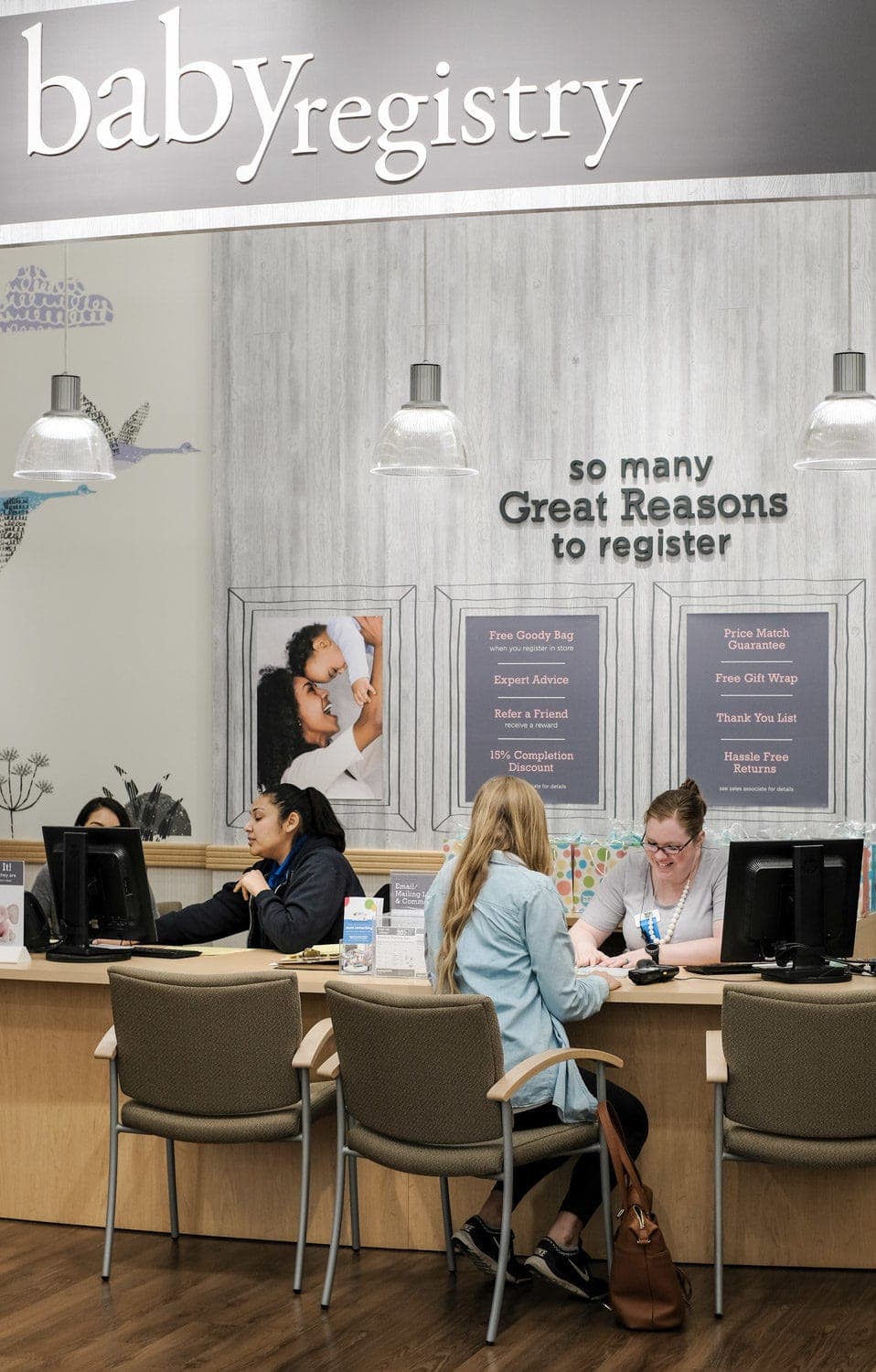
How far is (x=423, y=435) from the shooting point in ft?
18.2

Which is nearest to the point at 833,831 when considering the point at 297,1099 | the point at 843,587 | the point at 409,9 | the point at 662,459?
the point at 843,587

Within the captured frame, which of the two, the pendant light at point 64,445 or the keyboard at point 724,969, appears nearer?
the keyboard at point 724,969

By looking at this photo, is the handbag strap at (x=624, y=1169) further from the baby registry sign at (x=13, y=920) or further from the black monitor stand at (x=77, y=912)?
the baby registry sign at (x=13, y=920)

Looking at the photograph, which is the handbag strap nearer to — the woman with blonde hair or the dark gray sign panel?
the woman with blonde hair

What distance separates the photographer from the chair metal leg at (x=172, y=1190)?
15.4 ft

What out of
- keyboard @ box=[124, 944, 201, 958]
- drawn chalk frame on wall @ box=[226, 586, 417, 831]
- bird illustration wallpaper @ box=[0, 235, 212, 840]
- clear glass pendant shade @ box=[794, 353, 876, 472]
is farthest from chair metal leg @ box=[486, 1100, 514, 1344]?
bird illustration wallpaper @ box=[0, 235, 212, 840]

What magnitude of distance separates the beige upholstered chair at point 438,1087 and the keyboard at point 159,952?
49.7 inches

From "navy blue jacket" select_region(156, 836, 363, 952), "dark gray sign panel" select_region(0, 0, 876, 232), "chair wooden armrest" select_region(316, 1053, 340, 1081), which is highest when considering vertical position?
"dark gray sign panel" select_region(0, 0, 876, 232)

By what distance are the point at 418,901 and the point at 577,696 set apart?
108 inches

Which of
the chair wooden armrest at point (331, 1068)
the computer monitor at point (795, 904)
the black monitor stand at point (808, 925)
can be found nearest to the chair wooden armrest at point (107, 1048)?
the chair wooden armrest at point (331, 1068)

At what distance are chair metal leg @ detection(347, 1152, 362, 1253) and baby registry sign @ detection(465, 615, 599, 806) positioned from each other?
2964mm

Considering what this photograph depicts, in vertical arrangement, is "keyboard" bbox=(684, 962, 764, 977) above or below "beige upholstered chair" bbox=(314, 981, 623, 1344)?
above

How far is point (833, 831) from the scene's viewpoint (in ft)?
22.7

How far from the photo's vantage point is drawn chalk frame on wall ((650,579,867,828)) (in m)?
6.98
